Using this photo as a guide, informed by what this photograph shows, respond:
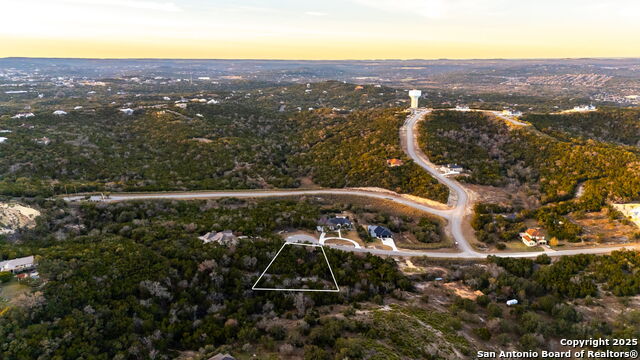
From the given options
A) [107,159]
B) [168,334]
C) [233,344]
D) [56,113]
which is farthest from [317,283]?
[56,113]

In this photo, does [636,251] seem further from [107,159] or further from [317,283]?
[107,159]

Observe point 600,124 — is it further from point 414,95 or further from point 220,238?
point 220,238

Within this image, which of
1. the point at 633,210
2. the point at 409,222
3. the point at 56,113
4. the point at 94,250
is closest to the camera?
the point at 94,250

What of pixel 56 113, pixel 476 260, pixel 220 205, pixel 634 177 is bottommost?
pixel 476 260

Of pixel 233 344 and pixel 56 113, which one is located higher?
pixel 56 113

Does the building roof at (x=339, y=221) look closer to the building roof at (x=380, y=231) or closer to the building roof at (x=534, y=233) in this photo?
the building roof at (x=380, y=231)

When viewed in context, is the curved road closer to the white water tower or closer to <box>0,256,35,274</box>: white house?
<box>0,256,35,274</box>: white house

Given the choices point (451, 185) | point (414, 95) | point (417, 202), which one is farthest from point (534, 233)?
point (414, 95)

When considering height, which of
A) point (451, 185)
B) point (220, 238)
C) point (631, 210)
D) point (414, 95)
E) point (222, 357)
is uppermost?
point (414, 95)

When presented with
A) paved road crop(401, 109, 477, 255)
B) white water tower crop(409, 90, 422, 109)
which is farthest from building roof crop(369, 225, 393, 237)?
white water tower crop(409, 90, 422, 109)
